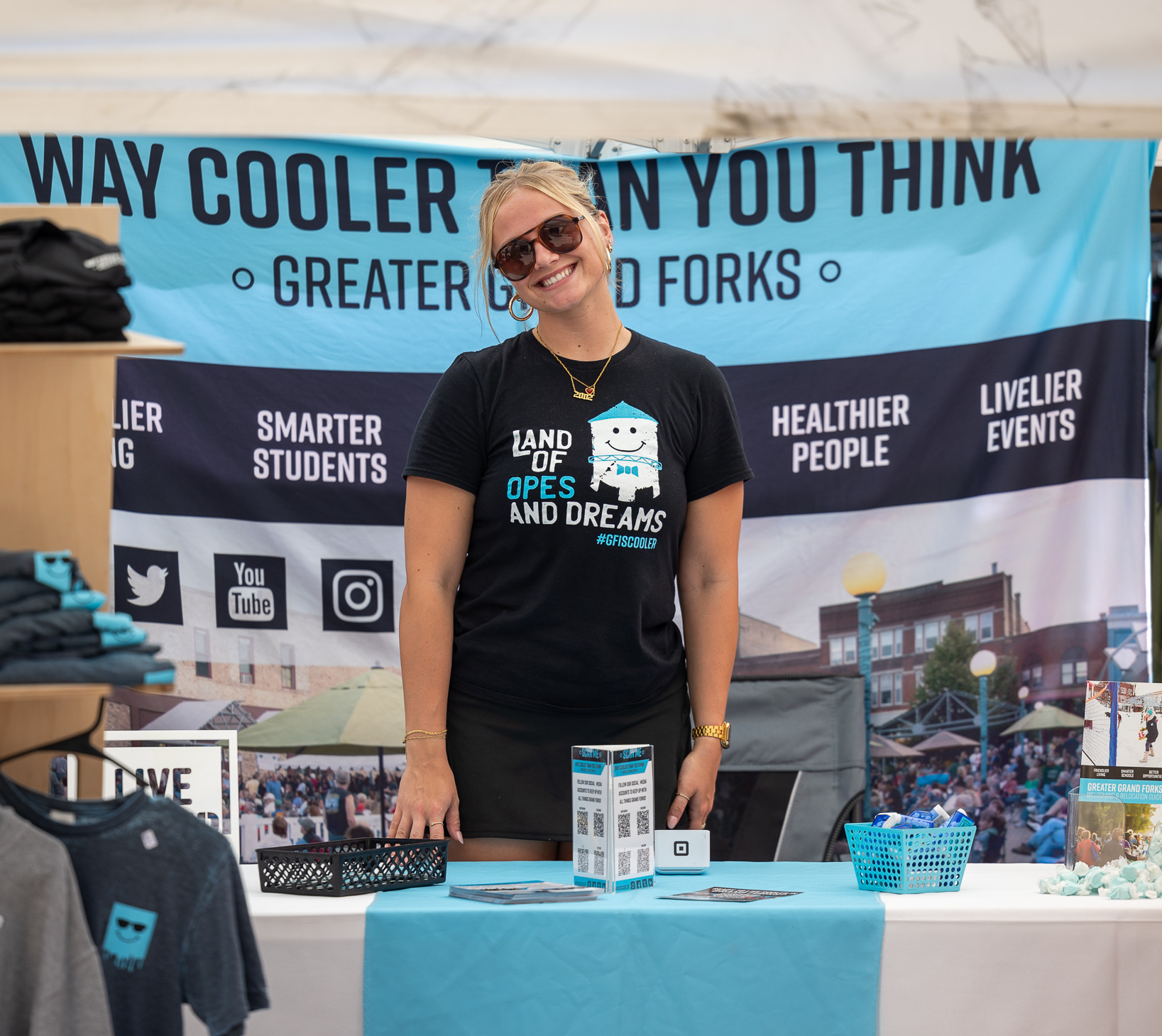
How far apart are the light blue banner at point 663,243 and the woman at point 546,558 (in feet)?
4.27

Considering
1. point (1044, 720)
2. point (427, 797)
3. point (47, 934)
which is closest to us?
point (47, 934)

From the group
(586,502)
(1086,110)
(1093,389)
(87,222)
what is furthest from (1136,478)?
(87,222)

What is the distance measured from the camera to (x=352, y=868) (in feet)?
4.96

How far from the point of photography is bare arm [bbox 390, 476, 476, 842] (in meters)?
1.82

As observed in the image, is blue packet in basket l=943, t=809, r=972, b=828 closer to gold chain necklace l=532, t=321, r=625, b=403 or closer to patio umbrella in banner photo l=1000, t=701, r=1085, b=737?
gold chain necklace l=532, t=321, r=625, b=403

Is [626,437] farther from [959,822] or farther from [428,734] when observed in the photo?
[959,822]

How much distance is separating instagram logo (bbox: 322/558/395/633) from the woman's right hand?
1342 millimetres

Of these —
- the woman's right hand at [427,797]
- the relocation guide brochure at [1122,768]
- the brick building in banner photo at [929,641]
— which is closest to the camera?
the relocation guide brochure at [1122,768]

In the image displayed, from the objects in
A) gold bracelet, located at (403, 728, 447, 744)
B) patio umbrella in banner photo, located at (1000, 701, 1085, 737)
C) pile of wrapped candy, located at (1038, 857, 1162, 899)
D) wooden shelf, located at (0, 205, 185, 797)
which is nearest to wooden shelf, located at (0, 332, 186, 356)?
wooden shelf, located at (0, 205, 185, 797)

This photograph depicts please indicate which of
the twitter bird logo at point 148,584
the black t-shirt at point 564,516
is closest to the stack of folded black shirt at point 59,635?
the black t-shirt at point 564,516

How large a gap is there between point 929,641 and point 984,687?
0.17 meters

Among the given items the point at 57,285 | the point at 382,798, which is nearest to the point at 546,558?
the point at 57,285

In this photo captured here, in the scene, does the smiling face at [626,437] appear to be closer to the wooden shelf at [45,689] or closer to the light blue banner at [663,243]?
the wooden shelf at [45,689]

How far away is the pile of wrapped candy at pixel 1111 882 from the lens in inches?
57.8
